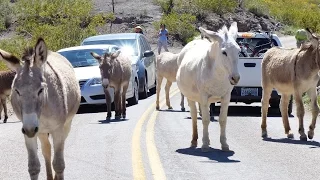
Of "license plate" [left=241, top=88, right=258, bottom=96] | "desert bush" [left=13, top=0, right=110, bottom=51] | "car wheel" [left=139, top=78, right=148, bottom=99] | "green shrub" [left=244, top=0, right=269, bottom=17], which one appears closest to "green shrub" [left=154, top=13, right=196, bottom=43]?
"desert bush" [left=13, top=0, right=110, bottom=51]

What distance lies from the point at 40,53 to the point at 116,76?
11.0 m

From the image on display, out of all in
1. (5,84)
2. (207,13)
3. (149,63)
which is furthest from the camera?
(207,13)

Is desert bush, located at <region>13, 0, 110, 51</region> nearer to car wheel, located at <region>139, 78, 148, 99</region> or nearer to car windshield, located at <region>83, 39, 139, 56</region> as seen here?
car windshield, located at <region>83, 39, 139, 56</region>

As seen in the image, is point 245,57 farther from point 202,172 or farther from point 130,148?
point 202,172

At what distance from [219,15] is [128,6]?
7.84 meters

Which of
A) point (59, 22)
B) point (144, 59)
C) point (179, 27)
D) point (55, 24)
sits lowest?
point (179, 27)

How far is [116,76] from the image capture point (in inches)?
741

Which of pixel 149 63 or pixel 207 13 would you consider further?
pixel 207 13

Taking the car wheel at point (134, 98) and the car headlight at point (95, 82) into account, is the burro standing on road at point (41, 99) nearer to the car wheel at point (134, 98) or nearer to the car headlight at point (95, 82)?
the car headlight at point (95, 82)

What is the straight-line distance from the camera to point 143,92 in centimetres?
2386

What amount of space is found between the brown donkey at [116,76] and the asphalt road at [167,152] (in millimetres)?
586

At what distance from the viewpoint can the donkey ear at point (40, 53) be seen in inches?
303

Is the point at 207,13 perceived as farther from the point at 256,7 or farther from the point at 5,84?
the point at 5,84

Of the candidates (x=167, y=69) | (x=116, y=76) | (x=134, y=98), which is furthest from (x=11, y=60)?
(x=134, y=98)
